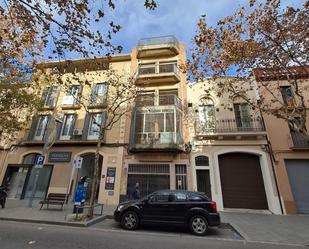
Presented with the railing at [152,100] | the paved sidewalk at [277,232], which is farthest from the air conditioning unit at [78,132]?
the paved sidewalk at [277,232]

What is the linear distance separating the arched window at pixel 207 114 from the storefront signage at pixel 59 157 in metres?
10.7

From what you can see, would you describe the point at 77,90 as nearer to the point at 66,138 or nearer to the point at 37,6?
the point at 66,138

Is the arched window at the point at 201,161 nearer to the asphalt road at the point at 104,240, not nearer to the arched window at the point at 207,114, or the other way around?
the arched window at the point at 207,114

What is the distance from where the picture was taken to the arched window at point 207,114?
47.4ft

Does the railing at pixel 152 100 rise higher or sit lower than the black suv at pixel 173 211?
higher

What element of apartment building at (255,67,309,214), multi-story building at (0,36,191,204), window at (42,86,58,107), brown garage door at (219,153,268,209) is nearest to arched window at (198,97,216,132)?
multi-story building at (0,36,191,204)

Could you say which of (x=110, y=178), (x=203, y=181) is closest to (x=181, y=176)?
(x=203, y=181)

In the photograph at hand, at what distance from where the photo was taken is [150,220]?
786 centimetres

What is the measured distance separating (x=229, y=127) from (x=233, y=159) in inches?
91.8

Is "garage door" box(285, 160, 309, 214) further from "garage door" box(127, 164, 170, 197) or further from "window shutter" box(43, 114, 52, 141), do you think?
"window shutter" box(43, 114, 52, 141)

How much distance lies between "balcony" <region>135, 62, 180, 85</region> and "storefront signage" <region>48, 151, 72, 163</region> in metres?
8.28

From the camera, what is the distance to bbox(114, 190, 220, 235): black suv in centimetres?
745

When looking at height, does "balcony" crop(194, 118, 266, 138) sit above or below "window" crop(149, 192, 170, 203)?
above

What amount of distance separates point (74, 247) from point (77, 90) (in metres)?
15.1
